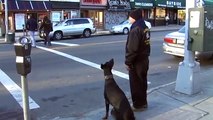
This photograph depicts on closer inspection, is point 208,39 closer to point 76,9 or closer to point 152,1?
point 76,9

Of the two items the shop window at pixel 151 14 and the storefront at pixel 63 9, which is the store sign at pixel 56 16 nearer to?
the storefront at pixel 63 9

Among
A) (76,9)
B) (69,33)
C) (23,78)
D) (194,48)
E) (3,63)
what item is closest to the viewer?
(23,78)

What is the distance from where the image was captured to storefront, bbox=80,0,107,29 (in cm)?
3550

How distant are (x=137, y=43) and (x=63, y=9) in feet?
91.4

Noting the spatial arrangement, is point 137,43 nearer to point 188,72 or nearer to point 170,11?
point 188,72

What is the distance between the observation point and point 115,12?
38.8 meters

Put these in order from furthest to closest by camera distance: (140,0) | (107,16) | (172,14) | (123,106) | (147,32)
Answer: (172,14) → (140,0) → (107,16) → (147,32) → (123,106)

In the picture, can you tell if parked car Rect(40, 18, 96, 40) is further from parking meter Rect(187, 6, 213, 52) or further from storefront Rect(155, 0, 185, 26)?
parking meter Rect(187, 6, 213, 52)

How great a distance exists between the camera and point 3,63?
12805 mm

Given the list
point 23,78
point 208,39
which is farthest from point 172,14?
point 23,78

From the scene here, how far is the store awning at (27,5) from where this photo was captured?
29.6 m

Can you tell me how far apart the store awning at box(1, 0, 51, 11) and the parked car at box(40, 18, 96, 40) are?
470cm

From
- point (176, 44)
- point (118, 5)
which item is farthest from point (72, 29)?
point (176, 44)

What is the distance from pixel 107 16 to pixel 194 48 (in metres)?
31.0
